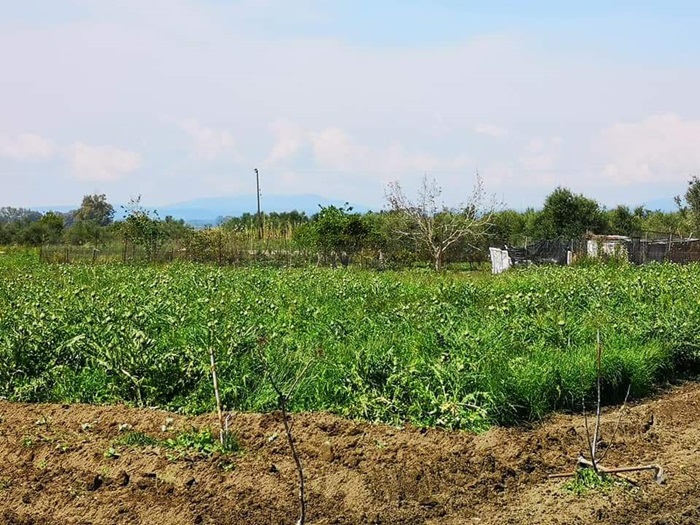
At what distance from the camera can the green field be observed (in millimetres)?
6355

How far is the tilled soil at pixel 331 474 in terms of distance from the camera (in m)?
4.41

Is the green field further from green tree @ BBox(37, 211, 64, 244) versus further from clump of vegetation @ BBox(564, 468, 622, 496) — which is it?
green tree @ BBox(37, 211, 64, 244)

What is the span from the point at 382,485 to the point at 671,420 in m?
3.18

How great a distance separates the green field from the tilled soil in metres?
0.39

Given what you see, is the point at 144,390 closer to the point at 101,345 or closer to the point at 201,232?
the point at 101,345

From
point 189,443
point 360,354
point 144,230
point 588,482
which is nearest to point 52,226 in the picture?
point 144,230

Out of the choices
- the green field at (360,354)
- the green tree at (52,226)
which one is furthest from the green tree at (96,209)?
the green field at (360,354)

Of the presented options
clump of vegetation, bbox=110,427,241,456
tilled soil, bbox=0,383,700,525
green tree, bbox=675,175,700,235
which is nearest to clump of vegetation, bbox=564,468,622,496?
tilled soil, bbox=0,383,700,525

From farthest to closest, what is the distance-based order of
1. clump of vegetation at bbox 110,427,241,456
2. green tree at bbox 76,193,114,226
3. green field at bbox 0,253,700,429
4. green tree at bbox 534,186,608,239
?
green tree at bbox 76,193,114,226
green tree at bbox 534,186,608,239
green field at bbox 0,253,700,429
clump of vegetation at bbox 110,427,241,456

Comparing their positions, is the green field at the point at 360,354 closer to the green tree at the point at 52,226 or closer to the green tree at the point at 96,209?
the green tree at the point at 52,226

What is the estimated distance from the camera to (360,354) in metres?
6.80

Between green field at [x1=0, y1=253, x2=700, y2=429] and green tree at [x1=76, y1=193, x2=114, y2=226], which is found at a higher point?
green tree at [x1=76, y1=193, x2=114, y2=226]

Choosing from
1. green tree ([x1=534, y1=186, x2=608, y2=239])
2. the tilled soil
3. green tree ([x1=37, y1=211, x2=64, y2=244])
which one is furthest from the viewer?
green tree ([x1=37, y1=211, x2=64, y2=244])

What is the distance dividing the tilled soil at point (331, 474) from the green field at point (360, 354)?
1.27ft
